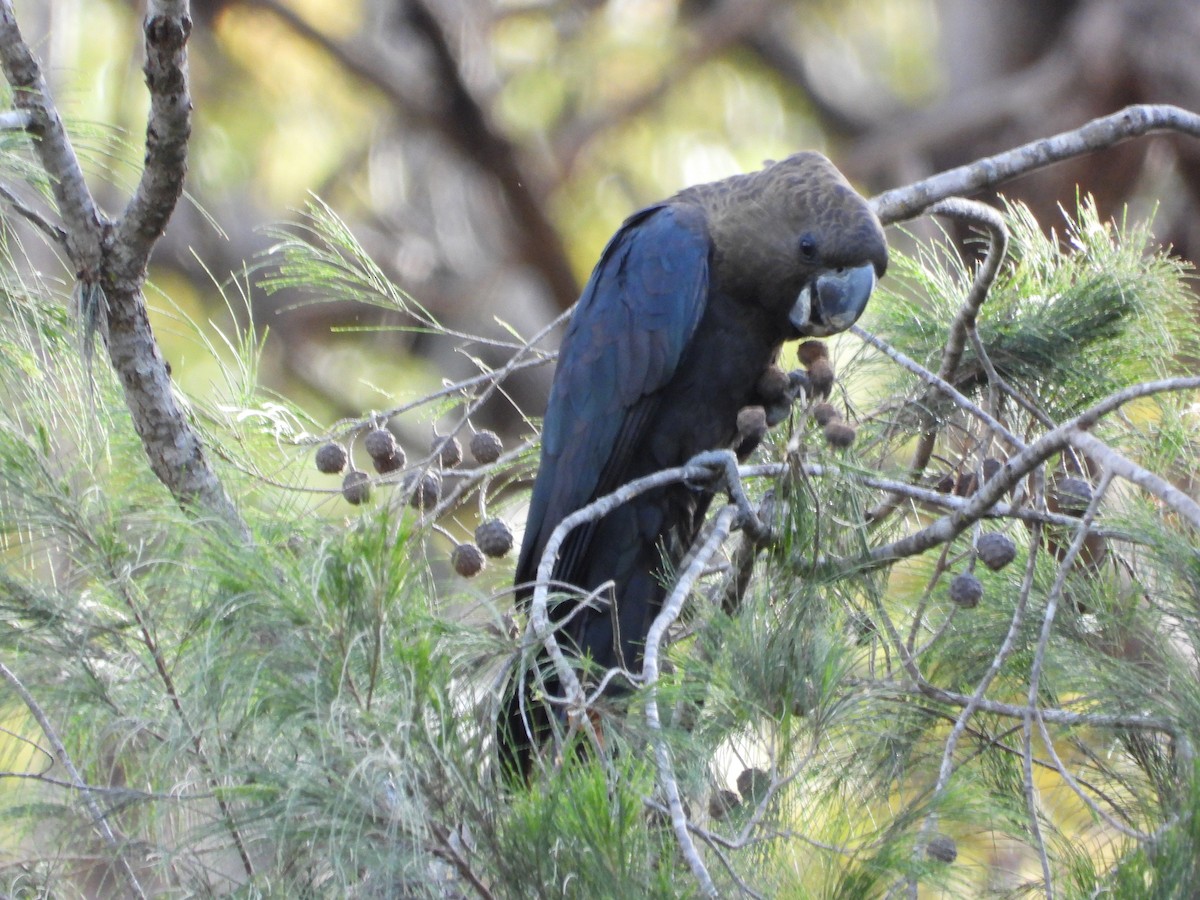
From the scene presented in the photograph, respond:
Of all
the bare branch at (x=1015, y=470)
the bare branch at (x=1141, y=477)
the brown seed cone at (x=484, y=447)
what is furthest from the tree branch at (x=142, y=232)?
the bare branch at (x=1141, y=477)

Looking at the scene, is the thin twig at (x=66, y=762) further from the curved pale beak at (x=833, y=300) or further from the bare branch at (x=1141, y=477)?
the curved pale beak at (x=833, y=300)

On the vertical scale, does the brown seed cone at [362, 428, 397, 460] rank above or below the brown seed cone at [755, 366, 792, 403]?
above

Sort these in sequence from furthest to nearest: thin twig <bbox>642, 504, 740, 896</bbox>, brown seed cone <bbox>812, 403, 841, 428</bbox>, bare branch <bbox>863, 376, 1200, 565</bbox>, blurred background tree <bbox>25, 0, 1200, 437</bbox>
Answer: blurred background tree <bbox>25, 0, 1200, 437</bbox>
brown seed cone <bbox>812, 403, 841, 428</bbox>
bare branch <bbox>863, 376, 1200, 565</bbox>
thin twig <bbox>642, 504, 740, 896</bbox>

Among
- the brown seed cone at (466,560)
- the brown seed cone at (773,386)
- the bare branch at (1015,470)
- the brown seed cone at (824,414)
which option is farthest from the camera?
the brown seed cone at (773,386)

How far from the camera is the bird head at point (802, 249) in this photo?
2.28 m

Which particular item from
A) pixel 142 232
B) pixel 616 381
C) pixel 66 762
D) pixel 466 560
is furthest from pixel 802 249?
pixel 66 762

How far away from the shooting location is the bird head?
2.28 metres

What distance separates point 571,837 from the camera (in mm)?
1110

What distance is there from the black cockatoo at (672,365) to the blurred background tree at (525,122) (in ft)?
10.3

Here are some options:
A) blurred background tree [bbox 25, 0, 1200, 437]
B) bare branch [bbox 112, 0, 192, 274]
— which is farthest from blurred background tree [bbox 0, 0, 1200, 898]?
blurred background tree [bbox 25, 0, 1200, 437]

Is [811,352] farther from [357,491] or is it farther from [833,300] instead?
[357,491]

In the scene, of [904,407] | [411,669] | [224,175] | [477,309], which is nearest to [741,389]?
[904,407]

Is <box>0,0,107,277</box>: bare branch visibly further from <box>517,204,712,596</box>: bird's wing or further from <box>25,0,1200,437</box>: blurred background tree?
<box>25,0,1200,437</box>: blurred background tree

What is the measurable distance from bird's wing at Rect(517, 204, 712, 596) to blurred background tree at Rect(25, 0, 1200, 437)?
3.12 metres
